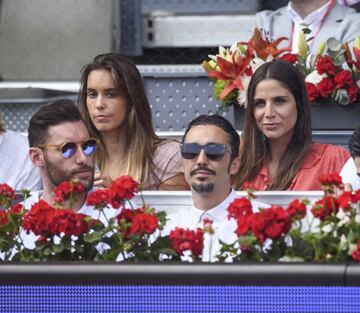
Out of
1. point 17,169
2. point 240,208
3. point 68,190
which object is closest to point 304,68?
point 17,169

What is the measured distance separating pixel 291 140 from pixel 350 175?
Result: 1.50 feet

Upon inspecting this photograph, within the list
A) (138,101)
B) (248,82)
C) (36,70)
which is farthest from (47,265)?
(36,70)

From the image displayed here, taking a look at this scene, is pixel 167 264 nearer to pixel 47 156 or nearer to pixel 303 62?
pixel 47 156

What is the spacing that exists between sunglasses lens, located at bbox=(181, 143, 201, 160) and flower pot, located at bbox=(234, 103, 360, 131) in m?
1.41

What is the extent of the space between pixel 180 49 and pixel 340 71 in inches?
86.4

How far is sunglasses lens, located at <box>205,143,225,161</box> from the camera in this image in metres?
5.25

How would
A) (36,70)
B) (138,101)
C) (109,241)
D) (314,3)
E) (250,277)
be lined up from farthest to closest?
1. (36,70)
2. (314,3)
3. (138,101)
4. (109,241)
5. (250,277)

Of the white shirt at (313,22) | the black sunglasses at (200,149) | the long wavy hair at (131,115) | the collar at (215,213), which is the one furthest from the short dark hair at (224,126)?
the white shirt at (313,22)

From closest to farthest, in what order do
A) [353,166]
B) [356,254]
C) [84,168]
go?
1. [356,254]
2. [84,168]
3. [353,166]

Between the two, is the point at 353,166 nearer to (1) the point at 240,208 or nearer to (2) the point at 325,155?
(2) the point at 325,155

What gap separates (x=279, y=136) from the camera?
19.6ft

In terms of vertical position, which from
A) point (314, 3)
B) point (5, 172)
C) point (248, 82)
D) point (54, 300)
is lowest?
point (54, 300)

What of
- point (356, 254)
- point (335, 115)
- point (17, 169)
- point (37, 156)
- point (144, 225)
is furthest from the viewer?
point (335, 115)

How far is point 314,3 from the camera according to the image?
720cm
